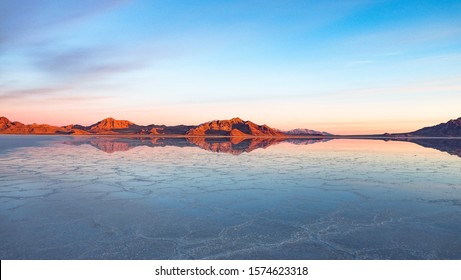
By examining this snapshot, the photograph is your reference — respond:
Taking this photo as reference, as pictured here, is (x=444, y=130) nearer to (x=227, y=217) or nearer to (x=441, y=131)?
(x=441, y=131)

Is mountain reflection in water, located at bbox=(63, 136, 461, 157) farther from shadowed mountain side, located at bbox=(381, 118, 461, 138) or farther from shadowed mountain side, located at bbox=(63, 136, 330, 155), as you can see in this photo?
shadowed mountain side, located at bbox=(381, 118, 461, 138)

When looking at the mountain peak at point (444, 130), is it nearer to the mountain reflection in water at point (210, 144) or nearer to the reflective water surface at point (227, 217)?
the mountain reflection in water at point (210, 144)

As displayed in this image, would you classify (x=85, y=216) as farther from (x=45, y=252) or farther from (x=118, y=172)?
(x=118, y=172)

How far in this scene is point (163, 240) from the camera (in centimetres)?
550

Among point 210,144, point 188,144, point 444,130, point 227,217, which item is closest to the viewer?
point 227,217

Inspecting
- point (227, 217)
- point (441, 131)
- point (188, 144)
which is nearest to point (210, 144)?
point (188, 144)

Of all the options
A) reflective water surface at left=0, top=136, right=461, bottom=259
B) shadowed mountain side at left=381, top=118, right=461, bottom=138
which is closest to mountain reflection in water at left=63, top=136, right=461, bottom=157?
reflective water surface at left=0, top=136, right=461, bottom=259

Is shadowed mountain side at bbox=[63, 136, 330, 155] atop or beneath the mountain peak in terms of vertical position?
beneath

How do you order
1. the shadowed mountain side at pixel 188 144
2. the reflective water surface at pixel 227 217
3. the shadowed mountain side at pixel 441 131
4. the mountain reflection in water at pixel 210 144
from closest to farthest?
the reflective water surface at pixel 227 217 < the shadowed mountain side at pixel 188 144 < the mountain reflection in water at pixel 210 144 < the shadowed mountain side at pixel 441 131

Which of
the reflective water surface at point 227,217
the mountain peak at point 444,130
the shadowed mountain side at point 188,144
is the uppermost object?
the mountain peak at point 444,130

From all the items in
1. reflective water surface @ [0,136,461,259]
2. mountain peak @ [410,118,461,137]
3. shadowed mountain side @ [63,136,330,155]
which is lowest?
reflective water surface @ [0,136,461,259]

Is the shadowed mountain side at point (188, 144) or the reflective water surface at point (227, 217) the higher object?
the shadowed mountain side at point (188, 144)

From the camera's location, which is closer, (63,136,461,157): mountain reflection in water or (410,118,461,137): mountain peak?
(63,136,461,157): mountain reflection in water

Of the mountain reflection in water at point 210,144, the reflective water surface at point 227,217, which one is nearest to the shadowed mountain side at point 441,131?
the mountain reflection in water at point 210,144
